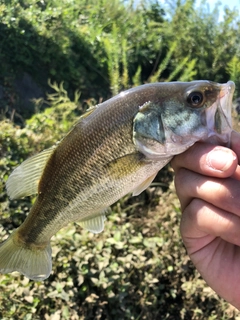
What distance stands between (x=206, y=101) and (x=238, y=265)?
645 millimetres

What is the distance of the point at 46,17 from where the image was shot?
5.96 meters

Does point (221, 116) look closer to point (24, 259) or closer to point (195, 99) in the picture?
point (195, 99)

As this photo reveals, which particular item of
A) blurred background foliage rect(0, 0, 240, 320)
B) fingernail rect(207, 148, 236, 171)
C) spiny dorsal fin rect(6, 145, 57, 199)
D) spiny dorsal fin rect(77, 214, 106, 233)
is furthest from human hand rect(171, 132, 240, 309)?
Answer: blurred background foliage rect(0, 0, 240, 320)

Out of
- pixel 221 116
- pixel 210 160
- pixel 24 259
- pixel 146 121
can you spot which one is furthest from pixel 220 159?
pixel 24 259

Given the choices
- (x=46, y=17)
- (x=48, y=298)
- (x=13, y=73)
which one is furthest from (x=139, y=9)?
(x=48, y=298)

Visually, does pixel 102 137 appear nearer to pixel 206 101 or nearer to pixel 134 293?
pixel 206 101

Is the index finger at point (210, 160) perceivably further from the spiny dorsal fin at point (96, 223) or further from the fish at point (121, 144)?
the spiny dorsal fin at point (96, 223)

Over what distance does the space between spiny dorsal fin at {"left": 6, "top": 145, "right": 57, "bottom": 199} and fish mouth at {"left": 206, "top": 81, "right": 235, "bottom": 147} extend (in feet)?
1.65

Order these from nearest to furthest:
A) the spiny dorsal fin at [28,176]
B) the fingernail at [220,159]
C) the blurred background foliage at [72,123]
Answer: the fingernail at [220,159] → the spiny dorsal fin at [28,176] → the blurred background foliage at [72,123]

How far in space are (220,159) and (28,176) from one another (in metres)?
0.63

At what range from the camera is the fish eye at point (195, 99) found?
1270 millimetres

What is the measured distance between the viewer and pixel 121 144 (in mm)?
1323

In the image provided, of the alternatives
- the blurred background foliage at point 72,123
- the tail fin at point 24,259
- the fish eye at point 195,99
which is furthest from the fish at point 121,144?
the blurred background foliage at point 72,123

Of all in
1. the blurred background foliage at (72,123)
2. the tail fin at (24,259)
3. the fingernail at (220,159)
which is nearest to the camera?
the fingernail at (220,159)
